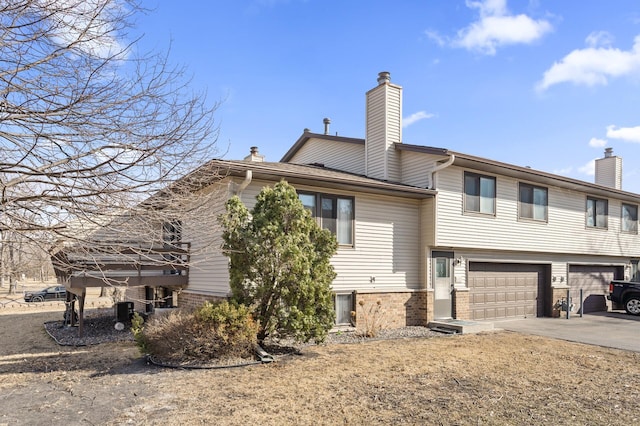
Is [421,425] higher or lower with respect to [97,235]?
lower

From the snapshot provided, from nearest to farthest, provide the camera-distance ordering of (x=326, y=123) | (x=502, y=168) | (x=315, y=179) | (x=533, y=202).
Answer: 1. (x=315, y=179)
2. (x=502, y=168)
3. (x=533, y=202)
4. (x=326, y=123)

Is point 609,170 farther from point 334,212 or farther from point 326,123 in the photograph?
point 334,212

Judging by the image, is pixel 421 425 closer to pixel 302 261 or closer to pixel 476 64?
pixel 302 261

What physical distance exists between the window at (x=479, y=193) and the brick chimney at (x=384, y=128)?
7.31ft

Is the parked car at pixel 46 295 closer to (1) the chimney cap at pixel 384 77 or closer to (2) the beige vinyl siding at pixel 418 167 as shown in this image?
(2) the beige vinyl siding at pixel 418 167

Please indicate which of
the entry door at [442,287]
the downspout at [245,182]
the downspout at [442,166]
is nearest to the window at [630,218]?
the entry door at [442,287]

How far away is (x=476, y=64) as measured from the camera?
39.0 ft

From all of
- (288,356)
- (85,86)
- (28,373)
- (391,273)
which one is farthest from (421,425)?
(391,273)

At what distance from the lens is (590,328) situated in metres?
13.6

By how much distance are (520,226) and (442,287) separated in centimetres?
393

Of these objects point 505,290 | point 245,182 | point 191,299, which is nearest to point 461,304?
point 505,290

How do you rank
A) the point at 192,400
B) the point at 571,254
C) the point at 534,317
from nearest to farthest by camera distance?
the point at 192,400 < the point at 534,317 < the point at 571,254

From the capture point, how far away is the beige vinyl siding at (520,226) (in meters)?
13.2

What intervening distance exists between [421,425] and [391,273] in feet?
25.2
